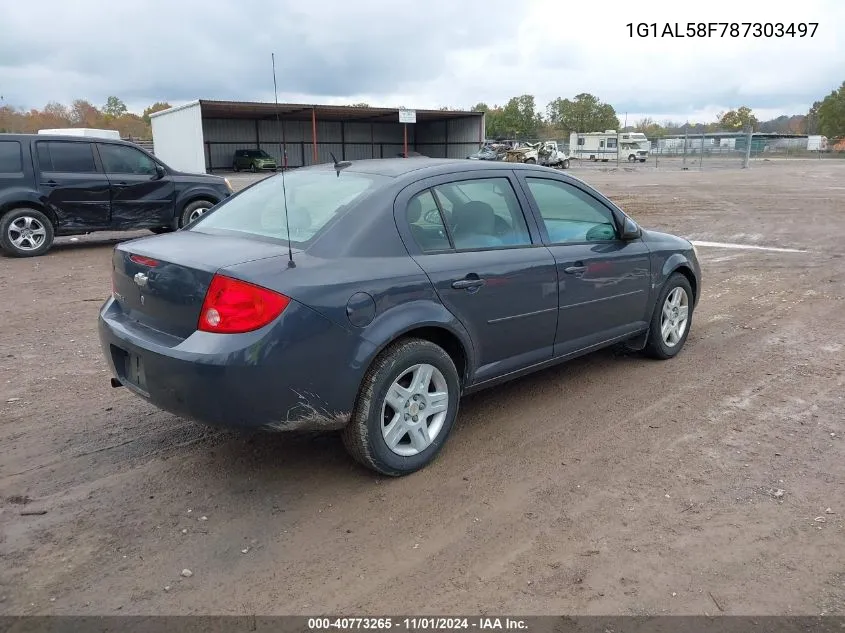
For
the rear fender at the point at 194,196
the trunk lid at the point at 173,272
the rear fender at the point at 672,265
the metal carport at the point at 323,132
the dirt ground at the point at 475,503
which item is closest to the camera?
the dirt ground at the point at 475,503

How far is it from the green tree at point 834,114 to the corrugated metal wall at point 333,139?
6187 centimetres

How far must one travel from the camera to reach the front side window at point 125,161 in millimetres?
10617

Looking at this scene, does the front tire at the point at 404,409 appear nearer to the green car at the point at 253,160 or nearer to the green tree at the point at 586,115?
the green car at the point at 253,160

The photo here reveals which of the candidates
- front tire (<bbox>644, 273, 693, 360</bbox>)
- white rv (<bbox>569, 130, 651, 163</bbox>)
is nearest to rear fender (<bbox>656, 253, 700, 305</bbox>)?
front tire (<bbox>644, 273, 693, 360</bbox>)

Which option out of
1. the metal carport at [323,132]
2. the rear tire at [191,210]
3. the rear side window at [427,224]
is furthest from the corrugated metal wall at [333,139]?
the rear side window at [427,224]

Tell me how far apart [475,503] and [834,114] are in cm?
9811

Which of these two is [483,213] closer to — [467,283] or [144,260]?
[467,283]

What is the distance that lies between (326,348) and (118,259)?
146cm

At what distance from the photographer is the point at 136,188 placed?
10.8m

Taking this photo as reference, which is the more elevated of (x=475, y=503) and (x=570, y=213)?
(x=570, y=213)

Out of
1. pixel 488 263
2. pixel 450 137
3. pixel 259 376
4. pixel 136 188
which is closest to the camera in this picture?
pixel 259 376

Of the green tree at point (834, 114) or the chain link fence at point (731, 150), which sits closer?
the chain link fence at point (731, 150)

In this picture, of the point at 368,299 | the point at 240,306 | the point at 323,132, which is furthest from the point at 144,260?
the point at 323,132

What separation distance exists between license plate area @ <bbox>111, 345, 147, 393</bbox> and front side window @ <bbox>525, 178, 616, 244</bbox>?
256cm
